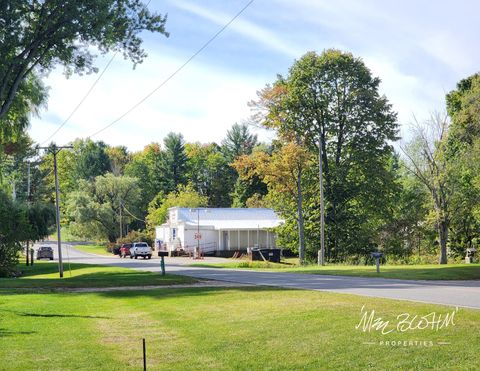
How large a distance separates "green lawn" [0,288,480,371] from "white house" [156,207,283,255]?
154 ft

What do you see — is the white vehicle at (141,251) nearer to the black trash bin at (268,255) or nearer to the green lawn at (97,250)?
the black trash bin at (268,255)

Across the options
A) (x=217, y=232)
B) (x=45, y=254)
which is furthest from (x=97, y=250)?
(x=217, y=232)

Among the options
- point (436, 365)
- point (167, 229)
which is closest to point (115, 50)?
point (436, 365)

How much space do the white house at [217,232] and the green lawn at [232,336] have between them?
154 ft

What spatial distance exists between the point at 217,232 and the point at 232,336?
54.0 m

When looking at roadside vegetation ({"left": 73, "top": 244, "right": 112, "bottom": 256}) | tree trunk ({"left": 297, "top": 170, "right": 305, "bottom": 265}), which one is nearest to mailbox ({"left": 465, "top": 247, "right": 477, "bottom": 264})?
tree trunk ({"left": 297, "top": 170, "right": 305, "bottom": 265})

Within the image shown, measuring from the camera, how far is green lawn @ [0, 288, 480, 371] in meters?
9.17

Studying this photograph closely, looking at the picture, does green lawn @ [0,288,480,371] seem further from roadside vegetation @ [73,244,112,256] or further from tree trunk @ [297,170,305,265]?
roadside vegetation @ [73,244,112,256]

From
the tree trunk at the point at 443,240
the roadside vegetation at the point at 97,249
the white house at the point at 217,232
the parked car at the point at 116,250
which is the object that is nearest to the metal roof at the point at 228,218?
the white house at the point at 217,232

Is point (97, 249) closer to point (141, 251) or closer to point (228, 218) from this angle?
point (228, 218)

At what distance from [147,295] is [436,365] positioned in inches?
489

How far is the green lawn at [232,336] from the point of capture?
30.1ft

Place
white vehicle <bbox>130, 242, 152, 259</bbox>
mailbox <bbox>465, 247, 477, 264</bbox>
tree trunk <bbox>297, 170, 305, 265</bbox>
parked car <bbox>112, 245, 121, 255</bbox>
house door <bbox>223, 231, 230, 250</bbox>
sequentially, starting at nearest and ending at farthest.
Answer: mailbox <bbox>465, 247, 477, 264</bbox>, tree trunk <bbox>297, 170, 305, 265</bbox>, white vehicle <bbox>130, 242, 152, 259</bbox>, house door <bbox>223, 231, 230, 250</bbox>, parked car <bbox>112, 245, 121, 255</bbox>

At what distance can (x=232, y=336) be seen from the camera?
11172 millimetres
